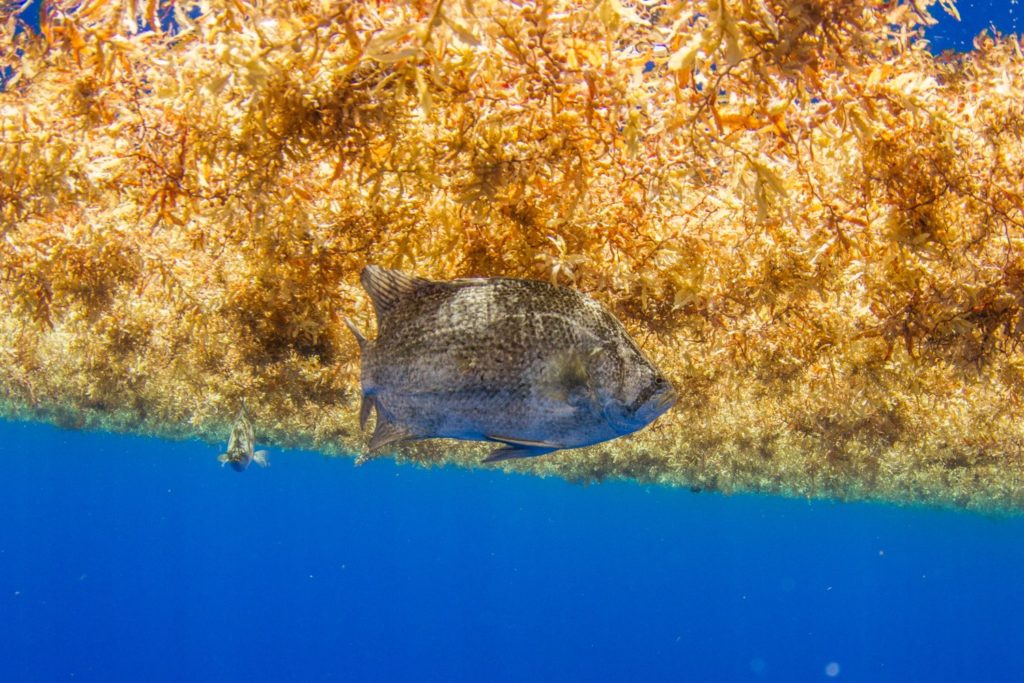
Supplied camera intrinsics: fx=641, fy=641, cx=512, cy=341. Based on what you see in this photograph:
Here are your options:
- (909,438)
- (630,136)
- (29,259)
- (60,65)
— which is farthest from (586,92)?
(909,438)

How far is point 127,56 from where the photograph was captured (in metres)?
2.65

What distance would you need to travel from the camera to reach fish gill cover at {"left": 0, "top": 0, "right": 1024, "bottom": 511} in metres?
2.36

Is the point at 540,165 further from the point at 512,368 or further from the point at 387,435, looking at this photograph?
the point at 387,435

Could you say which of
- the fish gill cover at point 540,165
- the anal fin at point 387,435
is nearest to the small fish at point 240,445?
the fish gill cover at point 540,165

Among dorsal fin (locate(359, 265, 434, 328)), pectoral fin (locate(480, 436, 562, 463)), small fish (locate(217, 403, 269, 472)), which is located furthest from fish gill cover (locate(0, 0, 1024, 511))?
small fish (locate(217, 403, 269, 472))

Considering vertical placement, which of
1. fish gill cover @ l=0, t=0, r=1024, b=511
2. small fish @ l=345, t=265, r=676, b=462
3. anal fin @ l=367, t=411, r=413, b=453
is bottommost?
anal fin @ l=367, t=411, r=413, b=453

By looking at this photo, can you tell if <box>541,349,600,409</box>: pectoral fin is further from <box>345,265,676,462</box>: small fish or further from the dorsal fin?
the dorsal fin

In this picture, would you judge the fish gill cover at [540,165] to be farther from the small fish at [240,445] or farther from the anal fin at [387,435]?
the small fish at [240,445]

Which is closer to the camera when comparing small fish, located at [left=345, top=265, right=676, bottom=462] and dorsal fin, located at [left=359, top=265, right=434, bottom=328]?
small fish, located at [left=345, top=265, right=676, bottom=462]

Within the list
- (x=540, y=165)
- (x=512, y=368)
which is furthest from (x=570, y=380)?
(x=540, y=165)

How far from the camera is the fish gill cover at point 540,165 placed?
93.0 inches

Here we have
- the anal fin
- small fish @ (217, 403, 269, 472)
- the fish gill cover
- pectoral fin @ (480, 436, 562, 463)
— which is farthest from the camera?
small fish @ (217, 403, 269, 472)

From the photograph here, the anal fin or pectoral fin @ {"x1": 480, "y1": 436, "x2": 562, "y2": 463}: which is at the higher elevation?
pectoral fin @ {"x1": 480, "y1": 436, "x2": 562, "y2": 463}

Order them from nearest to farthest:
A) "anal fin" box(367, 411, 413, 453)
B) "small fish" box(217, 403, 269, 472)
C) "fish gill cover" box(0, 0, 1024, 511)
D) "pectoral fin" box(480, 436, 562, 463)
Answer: "pectoral fin" box(480, 436, 562, 463), "fish gill cover" box(0, 0, 1024, 511), "anal fin" box(367, 411, 413, 453), "small fish" box(217, 403, 269, 472)
